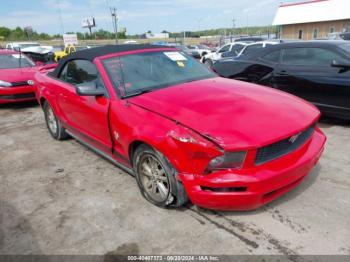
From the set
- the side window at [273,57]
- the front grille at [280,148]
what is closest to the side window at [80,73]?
the front grille at [280,148]

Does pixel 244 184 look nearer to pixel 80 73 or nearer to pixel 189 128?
pixel 189 128

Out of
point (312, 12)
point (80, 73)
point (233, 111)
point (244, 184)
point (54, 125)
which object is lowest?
point (54, 125)

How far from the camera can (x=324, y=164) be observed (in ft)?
12.8

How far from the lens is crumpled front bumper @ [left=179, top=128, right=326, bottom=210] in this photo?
8.31 ft

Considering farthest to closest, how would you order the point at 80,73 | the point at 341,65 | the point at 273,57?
1. the point at 273,57
2. the point at 341,65
3. the point at 80,73

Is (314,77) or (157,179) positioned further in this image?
(314,77)

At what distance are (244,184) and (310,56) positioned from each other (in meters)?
3.95

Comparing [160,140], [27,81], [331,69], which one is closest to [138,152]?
[160,140]

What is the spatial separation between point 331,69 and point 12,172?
5.06 metres

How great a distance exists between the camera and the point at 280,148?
9.00 feet

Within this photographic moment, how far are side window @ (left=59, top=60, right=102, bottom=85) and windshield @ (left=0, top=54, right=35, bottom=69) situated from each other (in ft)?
16.7

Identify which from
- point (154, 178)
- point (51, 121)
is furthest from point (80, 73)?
point (154, 178)

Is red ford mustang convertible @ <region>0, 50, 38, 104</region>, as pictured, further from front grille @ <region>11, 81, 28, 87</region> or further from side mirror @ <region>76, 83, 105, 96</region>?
side mirror @ <region>76, 83, 105, 96</region>

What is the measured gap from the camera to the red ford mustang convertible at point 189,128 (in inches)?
101
